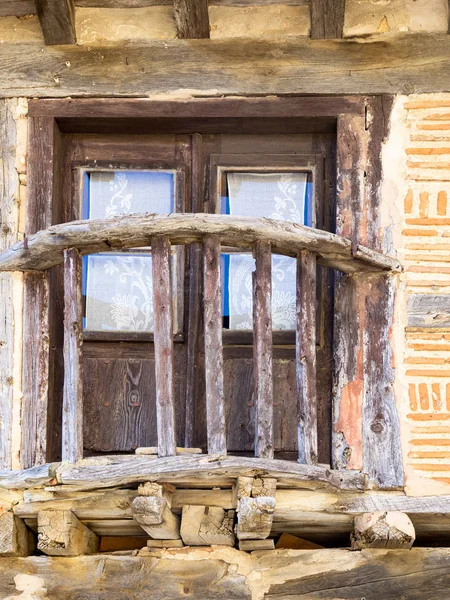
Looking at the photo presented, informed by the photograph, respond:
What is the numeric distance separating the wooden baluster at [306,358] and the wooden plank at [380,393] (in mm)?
327

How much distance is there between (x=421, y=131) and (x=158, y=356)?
1.71 metres

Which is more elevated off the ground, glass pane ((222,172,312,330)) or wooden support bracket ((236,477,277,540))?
glass pane ((222,172,312,330))

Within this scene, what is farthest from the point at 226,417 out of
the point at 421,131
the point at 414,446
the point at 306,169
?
the point at 421,131

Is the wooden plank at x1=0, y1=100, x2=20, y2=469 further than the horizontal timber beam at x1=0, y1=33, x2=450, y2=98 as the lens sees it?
No

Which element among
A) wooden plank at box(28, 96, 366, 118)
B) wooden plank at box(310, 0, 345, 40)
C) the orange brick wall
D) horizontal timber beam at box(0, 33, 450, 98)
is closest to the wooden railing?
the orange brick wall

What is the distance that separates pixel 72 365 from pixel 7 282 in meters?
0.64

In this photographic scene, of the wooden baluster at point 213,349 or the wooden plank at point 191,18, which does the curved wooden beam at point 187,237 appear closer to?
the wooden baluster at point 213,349

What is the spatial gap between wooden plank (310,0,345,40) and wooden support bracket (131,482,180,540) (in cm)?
230

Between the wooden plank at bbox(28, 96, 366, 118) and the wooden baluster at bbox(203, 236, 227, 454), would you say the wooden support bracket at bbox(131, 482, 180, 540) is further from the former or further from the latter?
the wooden plank at bbox(28, 96, 366, 118)

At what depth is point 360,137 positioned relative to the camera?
5164mm

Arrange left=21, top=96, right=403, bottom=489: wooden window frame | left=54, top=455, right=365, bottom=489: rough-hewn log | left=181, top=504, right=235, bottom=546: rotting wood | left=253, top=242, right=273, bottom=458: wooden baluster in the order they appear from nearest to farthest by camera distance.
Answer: left=54, top=455, right=365, bottom=489: rough-hewn log
left=253, top=242, right=273, bottom=458: wooden baluster
left=181, top=504, right=235, bottom=546: rotting wood
left=21, top=96, right=403, bottom=489: wooden window frame

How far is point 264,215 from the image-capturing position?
535cm

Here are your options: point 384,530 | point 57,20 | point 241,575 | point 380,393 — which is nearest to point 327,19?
point 57,20

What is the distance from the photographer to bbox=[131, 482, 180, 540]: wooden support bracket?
4531 millimetres
